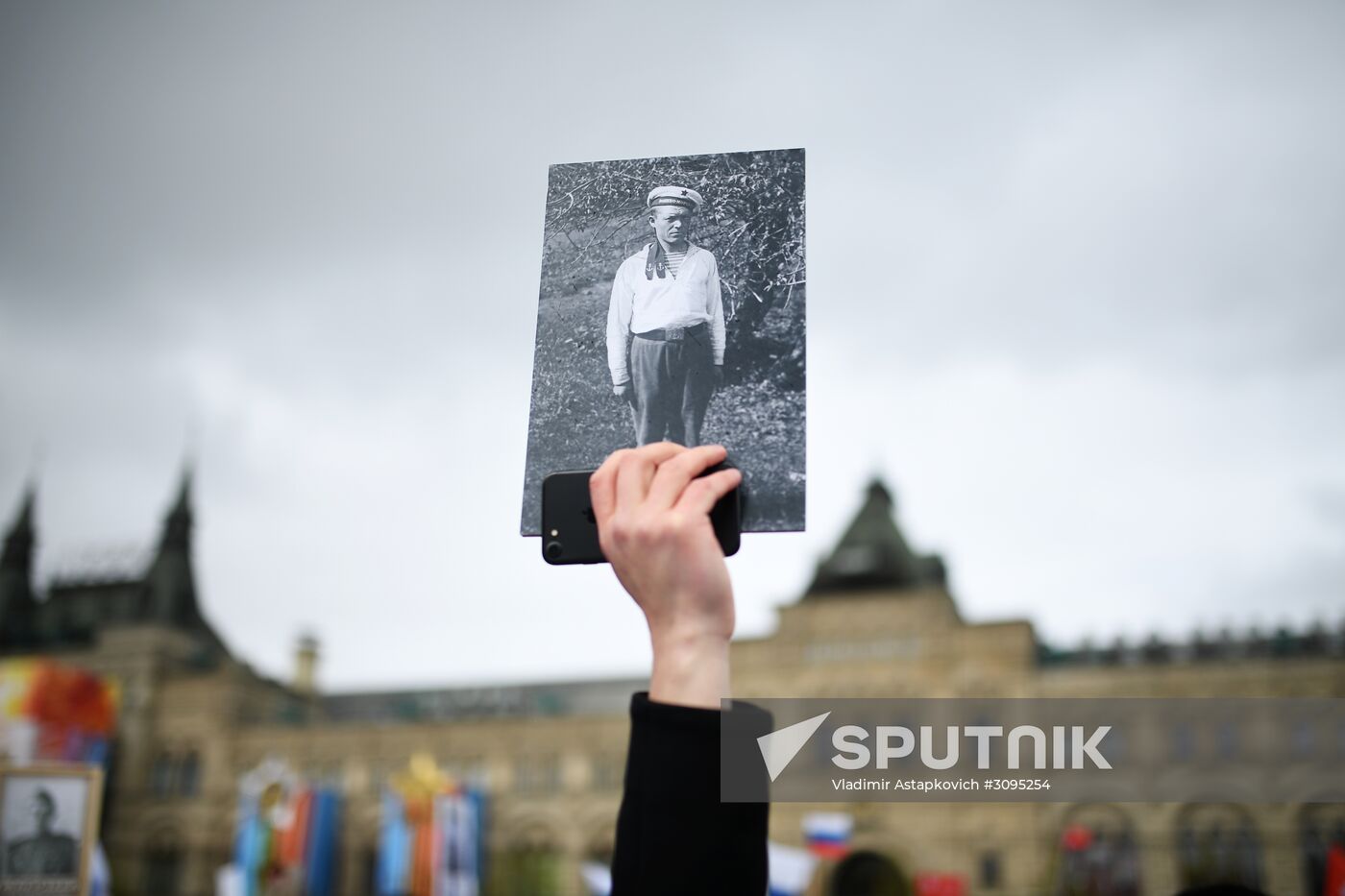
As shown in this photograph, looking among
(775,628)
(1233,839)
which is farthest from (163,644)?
(1233,839)

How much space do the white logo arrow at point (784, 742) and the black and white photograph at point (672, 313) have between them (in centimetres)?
33

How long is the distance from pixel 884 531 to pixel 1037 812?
1015 cm

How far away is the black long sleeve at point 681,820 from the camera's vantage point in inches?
47.6

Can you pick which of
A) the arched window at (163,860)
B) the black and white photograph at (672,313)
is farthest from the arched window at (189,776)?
the black and white photograph at (672,313)

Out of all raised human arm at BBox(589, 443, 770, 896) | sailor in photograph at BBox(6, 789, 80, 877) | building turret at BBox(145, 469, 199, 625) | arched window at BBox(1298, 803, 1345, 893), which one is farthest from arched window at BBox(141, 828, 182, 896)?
raised human arm at BBox(589, 443, 770, 896)

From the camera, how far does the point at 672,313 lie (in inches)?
73.4

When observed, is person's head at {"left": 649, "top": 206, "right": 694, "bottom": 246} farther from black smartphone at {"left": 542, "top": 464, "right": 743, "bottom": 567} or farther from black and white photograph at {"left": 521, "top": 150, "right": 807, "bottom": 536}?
black smartphone at {"left": 542, "top": 464, "right": 743, "bottom": 567}

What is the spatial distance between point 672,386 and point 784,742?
0.57 m

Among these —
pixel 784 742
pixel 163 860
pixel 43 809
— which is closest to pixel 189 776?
pixel 163 860

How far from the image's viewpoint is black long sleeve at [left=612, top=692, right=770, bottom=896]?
3.97 ft

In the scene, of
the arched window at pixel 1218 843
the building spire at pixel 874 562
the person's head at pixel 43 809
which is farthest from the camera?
the building spire at pixel 874 562

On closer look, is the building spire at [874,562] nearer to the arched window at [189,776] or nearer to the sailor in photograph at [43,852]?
the arched window at [189,776]

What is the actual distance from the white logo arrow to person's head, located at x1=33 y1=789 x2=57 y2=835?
13.2 feet

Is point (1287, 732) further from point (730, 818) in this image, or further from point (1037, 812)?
point (730, 818)
